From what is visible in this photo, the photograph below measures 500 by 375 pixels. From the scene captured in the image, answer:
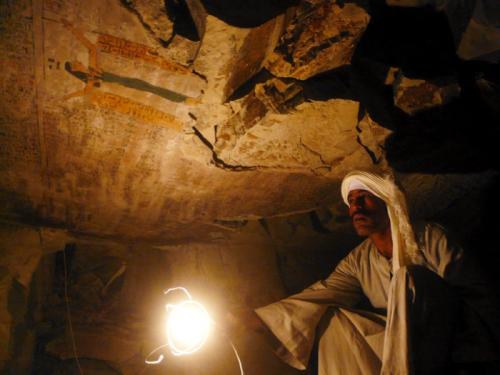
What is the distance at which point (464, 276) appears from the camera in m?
2.03

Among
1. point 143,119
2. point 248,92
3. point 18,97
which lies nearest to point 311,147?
point 248,92

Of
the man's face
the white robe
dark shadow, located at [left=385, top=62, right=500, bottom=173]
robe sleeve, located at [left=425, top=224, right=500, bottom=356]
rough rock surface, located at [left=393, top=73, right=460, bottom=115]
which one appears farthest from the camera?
the man's face

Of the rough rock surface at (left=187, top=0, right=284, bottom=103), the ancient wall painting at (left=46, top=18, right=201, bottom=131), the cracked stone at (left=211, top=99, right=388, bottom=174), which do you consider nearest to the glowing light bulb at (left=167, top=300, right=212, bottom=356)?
the cracked stone at (left=211, top=99, right=388, bottom=174)

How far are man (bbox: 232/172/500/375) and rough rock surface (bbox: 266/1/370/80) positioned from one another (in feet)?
2.99

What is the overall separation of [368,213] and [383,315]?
2.71ft

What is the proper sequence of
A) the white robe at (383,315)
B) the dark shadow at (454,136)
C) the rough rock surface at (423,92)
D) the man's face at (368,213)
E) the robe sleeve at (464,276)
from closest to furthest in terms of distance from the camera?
the white robe at (383,315)
the robe sleeve at (464,276)
the rough rock surface at (423,92)
the dark shadow at (454,136)
the man's face at (368,213)

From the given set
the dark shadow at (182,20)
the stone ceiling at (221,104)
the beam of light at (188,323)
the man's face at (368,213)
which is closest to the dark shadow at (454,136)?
the stone ceiling at (221,104)

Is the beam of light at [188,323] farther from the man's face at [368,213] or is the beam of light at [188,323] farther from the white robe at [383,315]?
the man's face at [368,213]

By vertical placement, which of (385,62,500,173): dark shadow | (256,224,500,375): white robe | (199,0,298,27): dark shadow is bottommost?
(256,224,500,375): white robe

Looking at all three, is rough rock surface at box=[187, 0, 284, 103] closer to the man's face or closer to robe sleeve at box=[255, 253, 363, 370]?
the man's face

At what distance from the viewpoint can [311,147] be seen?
8.51ft

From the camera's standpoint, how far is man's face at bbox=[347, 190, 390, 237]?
263 cm

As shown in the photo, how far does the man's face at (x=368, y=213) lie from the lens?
2.63 m

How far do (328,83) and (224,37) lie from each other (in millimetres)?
834
